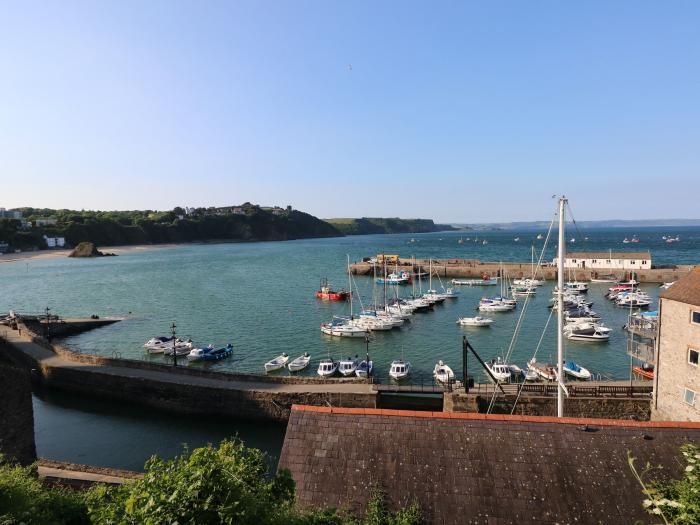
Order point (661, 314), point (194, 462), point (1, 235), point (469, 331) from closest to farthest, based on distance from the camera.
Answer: point (194, 462) → point (661, 314) → point (469, 331) → point (1, 235)

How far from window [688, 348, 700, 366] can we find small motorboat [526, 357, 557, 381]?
45.5 ft

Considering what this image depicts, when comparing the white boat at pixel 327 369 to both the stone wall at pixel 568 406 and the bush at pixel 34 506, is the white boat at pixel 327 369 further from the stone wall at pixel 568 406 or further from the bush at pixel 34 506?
the bush at pixel 34 506

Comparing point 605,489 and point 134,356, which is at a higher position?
point 605,489

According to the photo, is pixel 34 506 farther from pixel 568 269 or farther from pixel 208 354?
pixel 568 269

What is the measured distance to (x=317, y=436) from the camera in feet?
37.3

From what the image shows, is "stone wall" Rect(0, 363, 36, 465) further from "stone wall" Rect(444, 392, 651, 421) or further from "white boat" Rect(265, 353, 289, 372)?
"stone wall" Rect(444, 392, 651, 421)

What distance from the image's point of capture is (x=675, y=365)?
1891cm

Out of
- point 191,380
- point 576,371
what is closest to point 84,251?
point 191,380

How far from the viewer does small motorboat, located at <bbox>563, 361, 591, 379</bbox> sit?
111 feet

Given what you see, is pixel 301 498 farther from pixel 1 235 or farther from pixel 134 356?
pixel 1 235

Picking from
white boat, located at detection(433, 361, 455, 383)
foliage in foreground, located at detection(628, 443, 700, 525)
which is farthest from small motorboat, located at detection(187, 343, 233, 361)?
foliage in foreground, located at detection(628, 443, 700, 525)

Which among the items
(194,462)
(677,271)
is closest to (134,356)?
(194,462)

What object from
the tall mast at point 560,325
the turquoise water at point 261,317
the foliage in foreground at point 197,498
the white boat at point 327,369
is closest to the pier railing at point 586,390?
the tall mast at point 560,325

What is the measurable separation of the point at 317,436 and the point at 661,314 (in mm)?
16582
